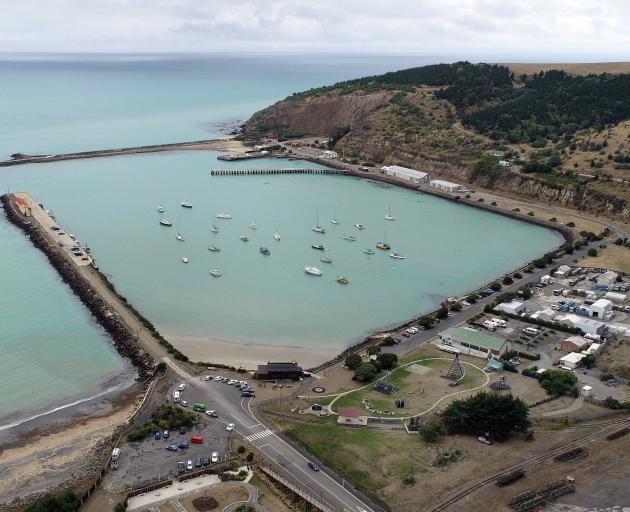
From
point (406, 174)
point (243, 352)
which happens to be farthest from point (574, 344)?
point (406, 174)

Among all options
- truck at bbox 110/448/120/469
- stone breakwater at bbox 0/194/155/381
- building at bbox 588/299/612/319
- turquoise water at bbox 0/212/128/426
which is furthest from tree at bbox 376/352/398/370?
building at bbox 588/299/612/319

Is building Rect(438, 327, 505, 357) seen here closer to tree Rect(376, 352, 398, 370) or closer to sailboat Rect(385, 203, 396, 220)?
tree Rect(376, 352, 398, 370)

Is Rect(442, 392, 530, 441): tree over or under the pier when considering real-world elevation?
under

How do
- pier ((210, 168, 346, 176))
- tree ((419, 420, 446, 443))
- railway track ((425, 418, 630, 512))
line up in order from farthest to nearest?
pier ((210, 168, 346, 176)) → tree ((419, 420, 446, 443)) → railway track ((425, 418, 630, 512))

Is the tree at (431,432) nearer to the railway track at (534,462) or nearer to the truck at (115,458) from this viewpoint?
the railway track at (534,462)

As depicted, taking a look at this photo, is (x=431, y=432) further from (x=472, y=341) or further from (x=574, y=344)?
(x=574, y=344)
